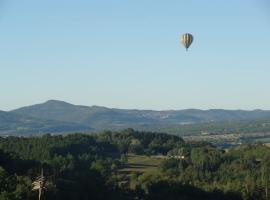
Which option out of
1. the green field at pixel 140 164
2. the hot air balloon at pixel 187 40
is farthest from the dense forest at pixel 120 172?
the hot air balloon at pixel 187 40

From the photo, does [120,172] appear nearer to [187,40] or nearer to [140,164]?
[140,164]

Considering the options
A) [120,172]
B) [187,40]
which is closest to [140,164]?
[120,172]

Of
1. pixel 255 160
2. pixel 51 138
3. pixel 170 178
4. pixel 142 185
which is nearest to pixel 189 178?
pixel 170 178

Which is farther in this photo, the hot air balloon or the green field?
the green field

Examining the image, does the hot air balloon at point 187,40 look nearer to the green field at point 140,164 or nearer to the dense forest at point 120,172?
the dense forest at point 120,172

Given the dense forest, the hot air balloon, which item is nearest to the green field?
the dense forest

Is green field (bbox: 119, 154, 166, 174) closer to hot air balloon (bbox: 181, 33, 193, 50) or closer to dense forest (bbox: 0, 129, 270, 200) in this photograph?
dense forest (bbox: 0, 129, 270, 200)

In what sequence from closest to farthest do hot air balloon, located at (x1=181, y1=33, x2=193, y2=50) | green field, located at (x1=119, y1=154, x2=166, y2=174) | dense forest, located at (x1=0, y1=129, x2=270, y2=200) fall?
dense forest, located at (x1=0, y1=129, x2=270, y2=200) < hot air balloon, located at (x1=181, y1=33, x2=193, y2=50) < green field, located at (x1=119, y1=154, x2=166, y2=174)

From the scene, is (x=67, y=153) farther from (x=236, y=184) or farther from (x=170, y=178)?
(x=236, y=184)
